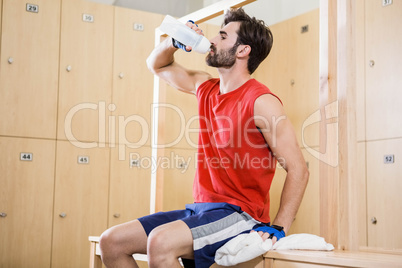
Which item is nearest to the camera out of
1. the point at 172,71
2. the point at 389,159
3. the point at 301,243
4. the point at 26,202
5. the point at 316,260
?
the point at 316,260

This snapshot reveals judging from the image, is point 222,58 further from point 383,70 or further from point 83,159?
point 83,159

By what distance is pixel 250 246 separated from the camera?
61.0 inches

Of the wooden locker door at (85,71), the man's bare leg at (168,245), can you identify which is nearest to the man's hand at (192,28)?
the man's bare leg at (168,245)

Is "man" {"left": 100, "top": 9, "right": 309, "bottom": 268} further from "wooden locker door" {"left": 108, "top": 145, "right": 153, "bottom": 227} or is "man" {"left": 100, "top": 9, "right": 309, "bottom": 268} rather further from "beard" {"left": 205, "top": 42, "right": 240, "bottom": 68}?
"wooden locker door" {"left": 108, "top": 145, "right": 153, "bottom": 227}

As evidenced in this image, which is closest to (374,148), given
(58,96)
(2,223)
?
(58,96)

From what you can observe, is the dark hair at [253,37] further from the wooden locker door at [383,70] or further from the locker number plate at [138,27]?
the locker number plate at [138,27]

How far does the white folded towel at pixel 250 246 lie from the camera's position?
1.55 m

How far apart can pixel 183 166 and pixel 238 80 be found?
7.11 ft

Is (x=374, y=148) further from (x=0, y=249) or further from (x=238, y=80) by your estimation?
(x=0, y=249)

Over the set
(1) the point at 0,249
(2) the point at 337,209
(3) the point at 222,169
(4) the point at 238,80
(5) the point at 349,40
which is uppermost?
(5) the point at 349,40

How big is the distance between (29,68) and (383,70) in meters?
2.43

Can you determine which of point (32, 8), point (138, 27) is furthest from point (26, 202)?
point (138, 27)

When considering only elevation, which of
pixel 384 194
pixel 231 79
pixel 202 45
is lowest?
pixel 384 194

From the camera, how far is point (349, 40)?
1.90 metres
